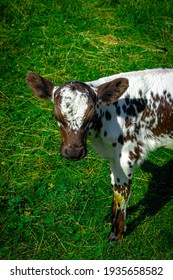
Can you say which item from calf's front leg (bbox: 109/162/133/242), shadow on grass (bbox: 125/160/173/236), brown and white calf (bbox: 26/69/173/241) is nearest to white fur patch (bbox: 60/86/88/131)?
brown and white calf (bbox: 26/69/173/241)

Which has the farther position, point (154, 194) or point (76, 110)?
point (154, 194)

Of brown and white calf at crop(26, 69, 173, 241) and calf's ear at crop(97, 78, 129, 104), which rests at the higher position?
calf's ear at crop(97, 78, 129, 104)

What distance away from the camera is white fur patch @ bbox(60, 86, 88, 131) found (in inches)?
185

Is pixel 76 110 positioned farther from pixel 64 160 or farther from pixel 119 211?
pixel 64 160

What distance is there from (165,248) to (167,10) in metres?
5.49

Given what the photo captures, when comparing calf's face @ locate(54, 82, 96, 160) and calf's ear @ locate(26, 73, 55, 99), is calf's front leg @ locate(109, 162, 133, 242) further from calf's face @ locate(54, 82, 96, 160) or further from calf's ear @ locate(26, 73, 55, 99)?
calf's ear @ locate(26, 73, 55, 99)

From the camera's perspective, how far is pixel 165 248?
5.80m

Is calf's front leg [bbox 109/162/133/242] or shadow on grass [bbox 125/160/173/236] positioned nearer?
calf's front leg [bbox 109/162/133/242]

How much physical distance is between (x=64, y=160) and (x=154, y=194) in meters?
1.44

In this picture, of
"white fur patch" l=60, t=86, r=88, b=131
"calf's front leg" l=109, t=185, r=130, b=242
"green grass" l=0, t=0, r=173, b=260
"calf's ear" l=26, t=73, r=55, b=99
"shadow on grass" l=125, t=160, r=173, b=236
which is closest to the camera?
"white fur patch" l=60, t=86, r=88, b=131

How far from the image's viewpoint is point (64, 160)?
6828 millimetres

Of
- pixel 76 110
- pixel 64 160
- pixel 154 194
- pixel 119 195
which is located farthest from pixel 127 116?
pixel 64 160

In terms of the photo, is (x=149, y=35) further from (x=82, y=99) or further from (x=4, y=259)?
(x=4, y=259)

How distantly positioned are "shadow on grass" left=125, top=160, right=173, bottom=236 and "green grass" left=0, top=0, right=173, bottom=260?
0.01m
